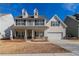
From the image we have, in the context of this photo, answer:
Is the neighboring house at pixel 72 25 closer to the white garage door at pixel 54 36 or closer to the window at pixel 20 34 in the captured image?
the white garage door at pixel 54 36

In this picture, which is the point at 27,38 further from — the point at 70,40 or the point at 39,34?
the point at 70,40

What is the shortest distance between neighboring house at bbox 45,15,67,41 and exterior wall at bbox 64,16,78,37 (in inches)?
5.4

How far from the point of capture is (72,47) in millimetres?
13688

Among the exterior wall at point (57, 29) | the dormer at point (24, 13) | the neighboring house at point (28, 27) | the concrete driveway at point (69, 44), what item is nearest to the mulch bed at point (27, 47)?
the concrete driveway at point (69, 44)

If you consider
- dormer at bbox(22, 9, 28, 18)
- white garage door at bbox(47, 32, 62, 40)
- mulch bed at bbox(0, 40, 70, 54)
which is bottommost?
mulch bed at bbox(0, 40, 70, 54)

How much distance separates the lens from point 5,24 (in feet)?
44.8

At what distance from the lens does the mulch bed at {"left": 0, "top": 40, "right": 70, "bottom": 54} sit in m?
13.6

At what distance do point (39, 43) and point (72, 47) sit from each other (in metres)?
1.11

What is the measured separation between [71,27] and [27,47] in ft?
5.27

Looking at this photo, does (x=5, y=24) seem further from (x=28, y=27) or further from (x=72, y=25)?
(x=72, y=25)

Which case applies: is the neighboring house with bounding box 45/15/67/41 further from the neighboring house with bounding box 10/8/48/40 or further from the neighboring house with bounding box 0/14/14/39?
the neighboring house with bounding box 0/14/14/39

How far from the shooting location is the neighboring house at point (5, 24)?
13.6 m

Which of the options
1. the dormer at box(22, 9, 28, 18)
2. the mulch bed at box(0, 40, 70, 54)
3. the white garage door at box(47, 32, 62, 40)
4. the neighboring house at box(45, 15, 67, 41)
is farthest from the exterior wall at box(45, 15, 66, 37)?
the dormer at box(22, 9, 28, 18)

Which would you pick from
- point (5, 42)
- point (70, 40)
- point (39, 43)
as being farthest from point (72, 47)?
point (5, 42)
